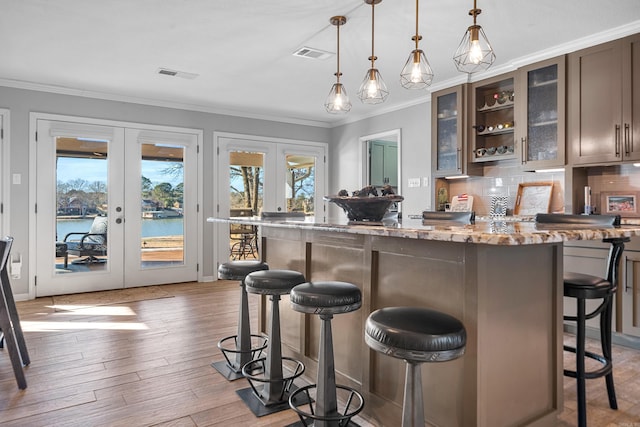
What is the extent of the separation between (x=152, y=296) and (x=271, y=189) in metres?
2.38

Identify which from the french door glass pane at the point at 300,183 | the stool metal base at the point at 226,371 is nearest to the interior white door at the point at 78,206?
the french door glass pane at the point at 300,183

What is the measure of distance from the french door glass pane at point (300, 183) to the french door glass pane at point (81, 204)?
2.62 m

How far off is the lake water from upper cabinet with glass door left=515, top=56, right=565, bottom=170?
434 centimetres

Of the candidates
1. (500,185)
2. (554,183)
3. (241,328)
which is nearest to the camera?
(241,328)

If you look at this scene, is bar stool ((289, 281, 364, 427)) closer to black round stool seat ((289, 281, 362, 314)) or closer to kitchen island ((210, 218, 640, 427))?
black round stool seat ((289, 281, 362, 314))

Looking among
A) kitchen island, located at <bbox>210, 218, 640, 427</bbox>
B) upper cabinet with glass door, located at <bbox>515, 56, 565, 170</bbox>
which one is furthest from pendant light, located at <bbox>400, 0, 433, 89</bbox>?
upper cabinet with glass door, located at <bbox>515, 56, 565, 170</bbox>

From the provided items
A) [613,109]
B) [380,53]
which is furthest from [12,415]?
[613,109]

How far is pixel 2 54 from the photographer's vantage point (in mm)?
3775

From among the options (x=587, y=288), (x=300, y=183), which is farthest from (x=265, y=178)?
(x=587, y=288)

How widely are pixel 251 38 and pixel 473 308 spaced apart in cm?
292

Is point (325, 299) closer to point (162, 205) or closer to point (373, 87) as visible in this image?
point (373, 87)

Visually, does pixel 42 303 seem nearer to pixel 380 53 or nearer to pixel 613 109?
pixel 380 53

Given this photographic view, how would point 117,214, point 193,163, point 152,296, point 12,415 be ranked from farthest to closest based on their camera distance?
1. point 193,163
2. point 117,214
3. point 152,296
4. point 12,415

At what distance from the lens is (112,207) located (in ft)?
16.9
